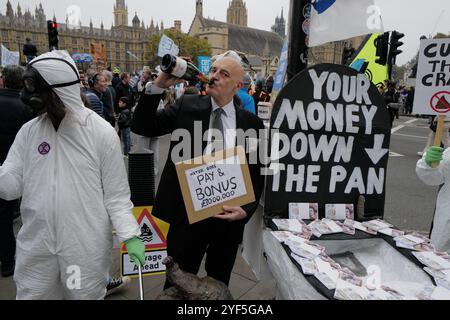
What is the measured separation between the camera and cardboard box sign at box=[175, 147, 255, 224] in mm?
1863

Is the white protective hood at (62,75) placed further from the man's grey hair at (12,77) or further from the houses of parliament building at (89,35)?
the houses of parliament building at (89,35)

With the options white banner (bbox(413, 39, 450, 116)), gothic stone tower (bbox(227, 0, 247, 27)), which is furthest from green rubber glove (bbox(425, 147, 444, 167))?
gothic stone tower (bbox(227, 0, 247, 27))

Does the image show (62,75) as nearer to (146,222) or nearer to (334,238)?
(146,222)

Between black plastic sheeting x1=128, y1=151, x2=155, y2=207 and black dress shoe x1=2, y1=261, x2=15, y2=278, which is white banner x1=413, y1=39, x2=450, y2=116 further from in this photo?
black dress shoe x1=2, y1=261, x2=15, y2=278

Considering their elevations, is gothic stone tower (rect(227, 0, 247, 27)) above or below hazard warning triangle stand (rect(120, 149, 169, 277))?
above

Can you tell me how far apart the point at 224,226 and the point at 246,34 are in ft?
323

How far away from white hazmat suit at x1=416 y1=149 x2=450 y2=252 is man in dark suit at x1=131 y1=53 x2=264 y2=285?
1.17m

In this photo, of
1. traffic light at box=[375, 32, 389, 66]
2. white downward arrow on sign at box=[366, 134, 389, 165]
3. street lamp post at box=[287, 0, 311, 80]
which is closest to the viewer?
white downward arrow on sign at box=[366, 134, 389, 165]

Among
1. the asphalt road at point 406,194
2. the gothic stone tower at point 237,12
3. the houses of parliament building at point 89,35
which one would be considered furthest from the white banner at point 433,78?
the gothic stone tower at point 237,12

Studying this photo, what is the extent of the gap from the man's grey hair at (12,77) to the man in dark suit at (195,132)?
2.56m
